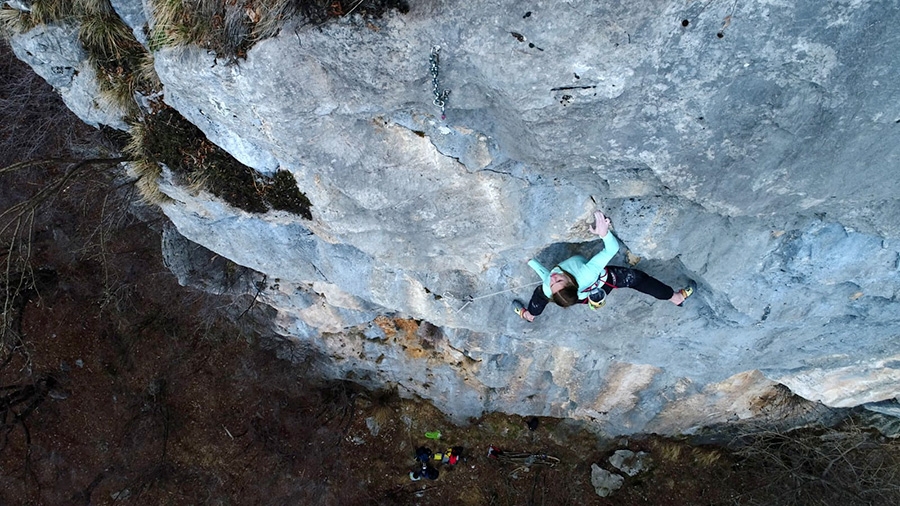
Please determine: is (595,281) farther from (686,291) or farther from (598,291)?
(686,291)

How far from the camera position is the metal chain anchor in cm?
244

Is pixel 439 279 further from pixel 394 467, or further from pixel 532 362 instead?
pixel 394 467

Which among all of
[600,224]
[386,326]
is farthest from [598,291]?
[386,326]

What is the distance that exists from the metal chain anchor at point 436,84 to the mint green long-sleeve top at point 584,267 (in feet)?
4.30

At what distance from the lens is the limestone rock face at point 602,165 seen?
2.20 metres

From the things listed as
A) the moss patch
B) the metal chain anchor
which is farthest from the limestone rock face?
the moss patch

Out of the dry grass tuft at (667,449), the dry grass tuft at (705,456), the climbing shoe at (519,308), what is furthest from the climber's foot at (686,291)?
the dry grass tuft at (705,456)

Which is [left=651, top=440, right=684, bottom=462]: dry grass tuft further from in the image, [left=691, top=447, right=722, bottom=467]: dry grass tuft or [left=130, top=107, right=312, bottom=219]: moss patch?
[left=130, top=107, right=312, bottom=219]: moss patch

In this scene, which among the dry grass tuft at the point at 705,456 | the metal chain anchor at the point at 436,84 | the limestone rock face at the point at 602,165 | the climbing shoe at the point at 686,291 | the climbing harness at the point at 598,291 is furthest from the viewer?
the dry grass tuft at the point at 705,456

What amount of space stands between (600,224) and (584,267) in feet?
1.28

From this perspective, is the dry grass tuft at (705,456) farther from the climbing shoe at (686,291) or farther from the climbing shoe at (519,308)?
the climbing shoe at (519,308)

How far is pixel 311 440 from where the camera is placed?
25.9 feet

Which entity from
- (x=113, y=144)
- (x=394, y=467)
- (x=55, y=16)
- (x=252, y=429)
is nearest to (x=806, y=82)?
(x=55, y=16)

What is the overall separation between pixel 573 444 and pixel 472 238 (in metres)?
5.20
